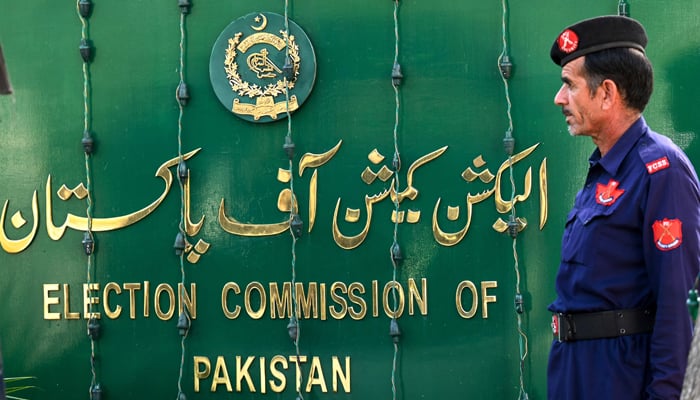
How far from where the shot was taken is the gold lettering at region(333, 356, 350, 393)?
3549 millimetres

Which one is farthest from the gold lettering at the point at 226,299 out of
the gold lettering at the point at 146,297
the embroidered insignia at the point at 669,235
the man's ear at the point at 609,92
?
the embroidered insignia at the point at 669,235

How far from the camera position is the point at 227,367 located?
11.9ft

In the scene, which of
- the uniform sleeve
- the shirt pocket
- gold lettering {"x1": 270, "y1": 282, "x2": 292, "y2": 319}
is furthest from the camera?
gold lettering {"x1": 270, "y1": 282, "x2": 292, "y2": 319}

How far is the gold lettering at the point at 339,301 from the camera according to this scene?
3.57 m

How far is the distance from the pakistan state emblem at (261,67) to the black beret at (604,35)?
1.19 m

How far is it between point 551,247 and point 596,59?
1055 millimetres

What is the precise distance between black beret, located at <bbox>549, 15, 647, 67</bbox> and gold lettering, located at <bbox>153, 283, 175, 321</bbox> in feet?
5.34

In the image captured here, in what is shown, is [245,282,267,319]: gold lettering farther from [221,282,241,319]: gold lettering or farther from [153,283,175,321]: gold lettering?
[153,283,175,321]: gold lettering

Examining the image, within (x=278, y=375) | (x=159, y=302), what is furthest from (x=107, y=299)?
(x=278, y=375)

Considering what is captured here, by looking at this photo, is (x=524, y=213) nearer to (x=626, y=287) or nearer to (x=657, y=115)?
(x=657, y=115)

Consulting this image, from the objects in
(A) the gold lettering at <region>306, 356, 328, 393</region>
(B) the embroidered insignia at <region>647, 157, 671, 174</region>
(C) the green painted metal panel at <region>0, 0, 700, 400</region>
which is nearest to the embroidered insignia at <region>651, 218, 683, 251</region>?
(B) the embroidered insignia at <region>647, 157, 671, 174</region>

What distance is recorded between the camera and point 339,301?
3580mm

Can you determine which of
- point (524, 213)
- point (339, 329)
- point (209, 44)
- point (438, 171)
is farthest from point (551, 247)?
point (209, 44)

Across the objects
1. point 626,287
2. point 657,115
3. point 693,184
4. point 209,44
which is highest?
point 209,44
